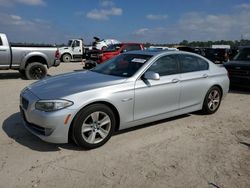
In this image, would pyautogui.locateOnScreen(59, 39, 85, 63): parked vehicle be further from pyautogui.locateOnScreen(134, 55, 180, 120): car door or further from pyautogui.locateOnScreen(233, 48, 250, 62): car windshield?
pyautogui.locateOnScreen(134, 55, 180, 120): car door

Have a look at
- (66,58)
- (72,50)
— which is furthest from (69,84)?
(72,50)

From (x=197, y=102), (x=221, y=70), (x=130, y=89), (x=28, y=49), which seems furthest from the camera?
(x=28, y=49)

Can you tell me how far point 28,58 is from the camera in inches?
455

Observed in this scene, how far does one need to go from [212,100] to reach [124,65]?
242 cm

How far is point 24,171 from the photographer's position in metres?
3.62

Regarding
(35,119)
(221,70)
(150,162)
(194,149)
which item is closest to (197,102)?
(221,70)

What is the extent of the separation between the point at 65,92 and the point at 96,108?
1.76 ft

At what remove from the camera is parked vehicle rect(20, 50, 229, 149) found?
4.07 m

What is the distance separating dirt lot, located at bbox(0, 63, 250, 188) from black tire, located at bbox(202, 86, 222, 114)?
0.68 m

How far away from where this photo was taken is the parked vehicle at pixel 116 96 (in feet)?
13.4

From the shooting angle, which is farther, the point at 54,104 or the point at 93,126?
the point at 93,126

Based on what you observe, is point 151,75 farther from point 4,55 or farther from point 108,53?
point 108,53

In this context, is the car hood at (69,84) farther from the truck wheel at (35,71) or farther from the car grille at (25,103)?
the truck wheel at (35,71)

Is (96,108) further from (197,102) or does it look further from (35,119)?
(197,102)
